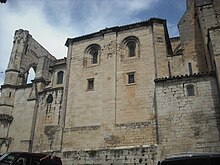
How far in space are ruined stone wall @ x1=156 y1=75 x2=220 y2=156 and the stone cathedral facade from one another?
5cm

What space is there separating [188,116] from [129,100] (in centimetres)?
467

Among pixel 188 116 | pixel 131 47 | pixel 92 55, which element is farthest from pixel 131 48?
pixel 188 116

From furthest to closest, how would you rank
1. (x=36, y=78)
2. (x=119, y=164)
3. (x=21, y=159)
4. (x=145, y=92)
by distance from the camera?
1. (x=36, y=78)
2. (x=145, y=92)
3. (x=119, y=164)
4. (x=21, y=159)

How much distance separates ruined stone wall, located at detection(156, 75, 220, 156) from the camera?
46.6 feet

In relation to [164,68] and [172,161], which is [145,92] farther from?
[172,161]

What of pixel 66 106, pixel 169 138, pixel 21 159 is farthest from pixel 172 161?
pixel 66 106

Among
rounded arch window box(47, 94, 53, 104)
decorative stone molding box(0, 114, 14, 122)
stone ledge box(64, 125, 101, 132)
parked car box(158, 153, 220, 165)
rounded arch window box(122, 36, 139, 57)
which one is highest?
rounded arch window box(122, 36, 139, 57)

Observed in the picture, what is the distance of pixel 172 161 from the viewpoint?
6.91m

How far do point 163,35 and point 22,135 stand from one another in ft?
50.3

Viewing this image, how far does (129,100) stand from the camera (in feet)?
60.5

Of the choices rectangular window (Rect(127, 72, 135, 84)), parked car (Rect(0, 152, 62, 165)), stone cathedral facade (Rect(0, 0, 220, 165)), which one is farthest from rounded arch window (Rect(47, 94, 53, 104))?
parked car (Rect(0, 152, 62, 165))

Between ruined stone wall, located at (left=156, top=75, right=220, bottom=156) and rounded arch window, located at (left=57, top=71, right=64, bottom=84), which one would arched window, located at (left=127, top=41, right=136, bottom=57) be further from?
rounded arch window, located at (left=57, top=71, right=64, bottom=84)

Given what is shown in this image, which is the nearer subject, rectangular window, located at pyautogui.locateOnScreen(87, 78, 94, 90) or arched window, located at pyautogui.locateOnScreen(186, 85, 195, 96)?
arched window, located at pyautogui.locateOnScreen(186, 85, 195, 96)

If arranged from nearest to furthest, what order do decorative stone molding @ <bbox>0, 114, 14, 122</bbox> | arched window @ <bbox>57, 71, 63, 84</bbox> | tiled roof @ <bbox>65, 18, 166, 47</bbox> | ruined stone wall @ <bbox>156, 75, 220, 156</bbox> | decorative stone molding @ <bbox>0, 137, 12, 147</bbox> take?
ruined stone wall @ <bbox>156, 75, 220, 156</bbox> < tiled roof @ <bbox>65, 18, 166, 47</bbox> < decorative stone molding @ <bbox>0, 137, 12, 147</bbox> < decorative stone molding @ <bbox>0, 114, 14, 122</bbox> < arched window @ <bbox>57, 71, 63, 84</bbox>
